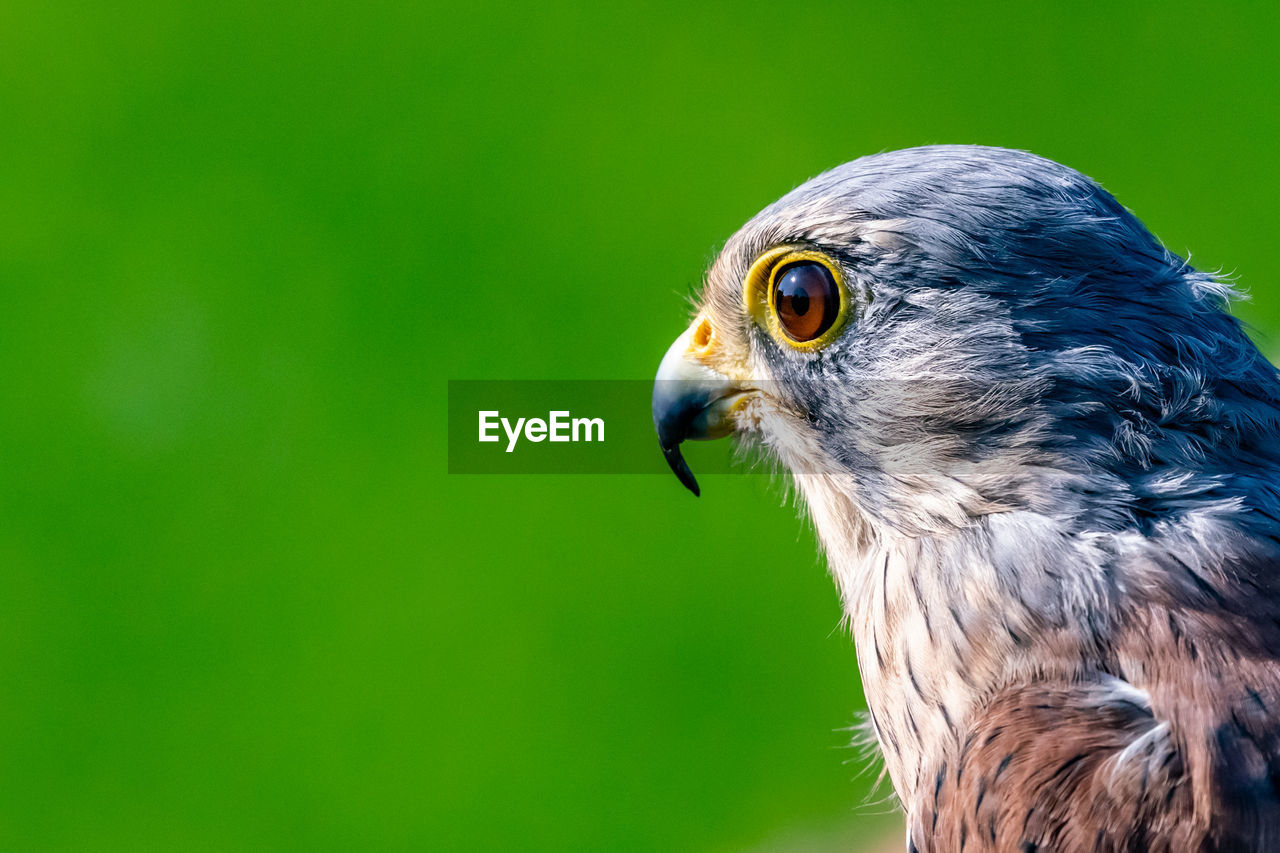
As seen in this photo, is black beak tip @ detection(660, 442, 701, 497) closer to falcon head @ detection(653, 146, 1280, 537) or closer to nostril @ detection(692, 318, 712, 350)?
nostril @ detection(692, 318, 712, 350)

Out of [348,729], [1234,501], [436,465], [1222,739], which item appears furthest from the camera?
[436,465]

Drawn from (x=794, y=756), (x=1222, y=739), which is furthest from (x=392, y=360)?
(x=1222, y=739)

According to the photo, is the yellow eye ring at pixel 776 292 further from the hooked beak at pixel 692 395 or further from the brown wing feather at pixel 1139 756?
the brown wing feather at pixel 1139 756

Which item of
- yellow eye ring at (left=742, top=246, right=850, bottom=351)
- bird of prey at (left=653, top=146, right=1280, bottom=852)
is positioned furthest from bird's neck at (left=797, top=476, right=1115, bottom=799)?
yellow eye ring at (left=742, top=246, right=850, bottom=351)

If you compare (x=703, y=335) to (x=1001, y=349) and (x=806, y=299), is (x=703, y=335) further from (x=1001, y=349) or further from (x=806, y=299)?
(x=1001, y=349)

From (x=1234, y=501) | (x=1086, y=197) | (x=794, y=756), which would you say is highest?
(x=1086, y=197)

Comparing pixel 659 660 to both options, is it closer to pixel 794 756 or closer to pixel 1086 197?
pixel 794 756
